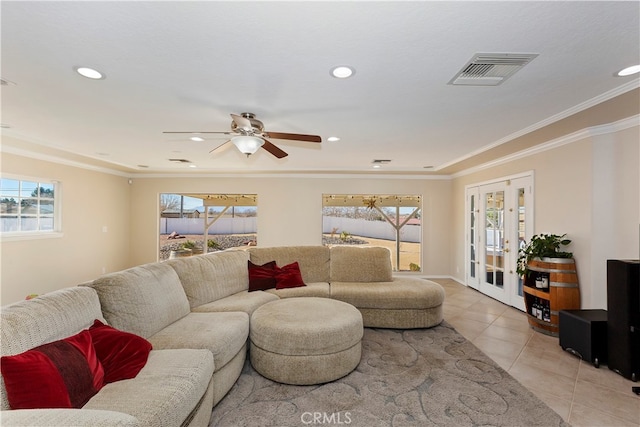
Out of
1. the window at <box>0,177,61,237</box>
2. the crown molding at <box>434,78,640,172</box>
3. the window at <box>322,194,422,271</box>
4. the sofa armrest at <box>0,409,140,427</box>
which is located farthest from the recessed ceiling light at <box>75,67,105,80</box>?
the window at <box>322,194,422,271</box>

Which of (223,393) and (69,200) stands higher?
(69,200)

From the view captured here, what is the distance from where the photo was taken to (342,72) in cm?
213

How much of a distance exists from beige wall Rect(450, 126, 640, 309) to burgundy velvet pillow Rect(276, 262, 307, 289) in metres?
3.45

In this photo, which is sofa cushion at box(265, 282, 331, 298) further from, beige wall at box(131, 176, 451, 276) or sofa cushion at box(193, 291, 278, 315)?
beige wall at box(131, 176, 451, 276)

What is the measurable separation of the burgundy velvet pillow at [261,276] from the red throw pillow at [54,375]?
2214mm

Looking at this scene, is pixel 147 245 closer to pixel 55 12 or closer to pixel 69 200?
pixel 69 200

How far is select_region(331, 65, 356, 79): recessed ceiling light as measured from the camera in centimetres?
208

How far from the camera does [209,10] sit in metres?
1.51

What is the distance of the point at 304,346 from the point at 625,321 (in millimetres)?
2830

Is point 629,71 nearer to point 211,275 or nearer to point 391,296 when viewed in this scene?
point 391,296

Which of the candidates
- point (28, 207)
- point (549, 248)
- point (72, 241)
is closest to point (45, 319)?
point (28, 207)

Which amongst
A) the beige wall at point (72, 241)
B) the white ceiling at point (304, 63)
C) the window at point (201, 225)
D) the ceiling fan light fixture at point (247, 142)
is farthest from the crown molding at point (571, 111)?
the beige wall at point (72, 241)

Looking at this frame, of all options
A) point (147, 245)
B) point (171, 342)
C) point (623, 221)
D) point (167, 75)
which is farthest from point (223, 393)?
point (147, 245)

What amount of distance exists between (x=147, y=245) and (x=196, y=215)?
2.46 metres
